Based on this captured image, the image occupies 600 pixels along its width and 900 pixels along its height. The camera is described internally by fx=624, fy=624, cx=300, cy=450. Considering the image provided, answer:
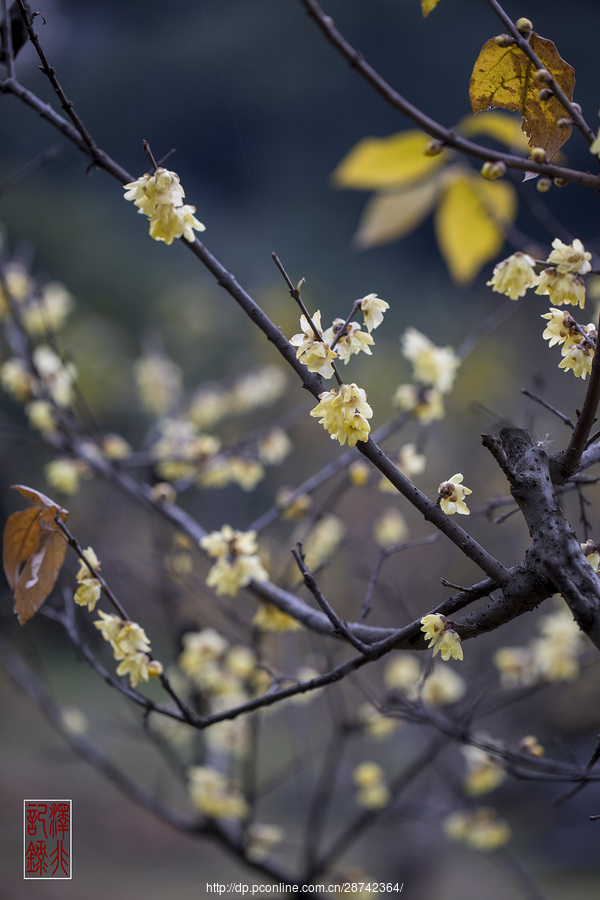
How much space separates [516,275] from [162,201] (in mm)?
245

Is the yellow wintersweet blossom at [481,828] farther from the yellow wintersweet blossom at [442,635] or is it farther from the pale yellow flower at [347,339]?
the pale yellow flower at [347,339]

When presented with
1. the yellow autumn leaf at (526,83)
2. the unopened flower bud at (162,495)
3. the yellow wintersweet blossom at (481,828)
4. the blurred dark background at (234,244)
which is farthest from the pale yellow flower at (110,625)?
the blurred dark background at (234,244)

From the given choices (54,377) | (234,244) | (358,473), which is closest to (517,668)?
(358,473)

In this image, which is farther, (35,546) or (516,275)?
(35,546)

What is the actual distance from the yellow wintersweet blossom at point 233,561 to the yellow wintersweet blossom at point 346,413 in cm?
27

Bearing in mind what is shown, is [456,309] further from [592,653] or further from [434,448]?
Result: [592,653]

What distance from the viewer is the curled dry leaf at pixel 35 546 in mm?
468

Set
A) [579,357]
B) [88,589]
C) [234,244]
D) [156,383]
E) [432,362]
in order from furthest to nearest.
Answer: [234,244], [156,383], [432,362], [88,589], [579,357]

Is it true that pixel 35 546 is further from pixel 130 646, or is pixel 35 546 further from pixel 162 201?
pixel 162 201

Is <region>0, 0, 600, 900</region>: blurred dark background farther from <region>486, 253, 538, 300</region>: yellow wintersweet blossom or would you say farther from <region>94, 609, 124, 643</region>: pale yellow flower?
<region>486, 253, 538, 300</region>: yellow wintersweet blossom

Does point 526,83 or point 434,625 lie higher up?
point 526,83

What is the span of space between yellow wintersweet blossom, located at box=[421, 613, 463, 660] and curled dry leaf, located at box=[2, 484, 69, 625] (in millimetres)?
275

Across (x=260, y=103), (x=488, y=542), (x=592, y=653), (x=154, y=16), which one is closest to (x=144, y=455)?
(x=592, y=653)

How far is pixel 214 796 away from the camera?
1.03 metres
